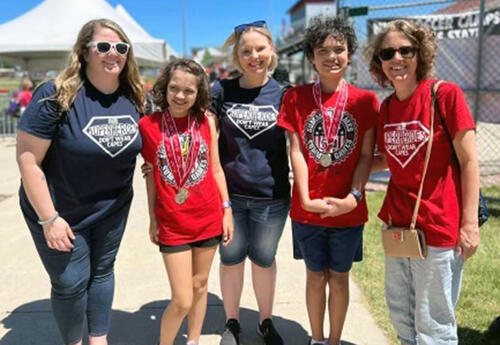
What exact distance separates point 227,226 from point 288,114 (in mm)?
761

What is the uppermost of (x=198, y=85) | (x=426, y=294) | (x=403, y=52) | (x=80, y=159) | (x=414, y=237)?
(x=403, y=52)

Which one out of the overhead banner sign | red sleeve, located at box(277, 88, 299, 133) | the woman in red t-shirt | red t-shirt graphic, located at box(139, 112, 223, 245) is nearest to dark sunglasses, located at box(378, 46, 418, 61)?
the woman in red t-shirt

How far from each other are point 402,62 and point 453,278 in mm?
1082

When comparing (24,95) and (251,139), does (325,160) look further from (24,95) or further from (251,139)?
(24,95)

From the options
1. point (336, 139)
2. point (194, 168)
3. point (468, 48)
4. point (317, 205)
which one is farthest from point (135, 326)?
point (468, 48)

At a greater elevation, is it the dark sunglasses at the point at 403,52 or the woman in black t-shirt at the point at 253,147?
the dark sunglasses at the point at 403,52

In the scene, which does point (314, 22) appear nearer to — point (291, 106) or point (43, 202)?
point (291, 106)

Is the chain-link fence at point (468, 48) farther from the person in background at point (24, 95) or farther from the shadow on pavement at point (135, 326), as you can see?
the person in background at point (24, 95)

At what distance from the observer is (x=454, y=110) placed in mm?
2090

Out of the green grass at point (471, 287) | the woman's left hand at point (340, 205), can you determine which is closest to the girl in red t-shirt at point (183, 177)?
the woman's left hand at point (340, 205)

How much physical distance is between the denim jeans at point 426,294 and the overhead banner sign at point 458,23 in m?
4.84

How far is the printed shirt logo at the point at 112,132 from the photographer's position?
93.0 inches

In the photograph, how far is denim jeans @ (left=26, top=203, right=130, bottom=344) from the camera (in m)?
2.47

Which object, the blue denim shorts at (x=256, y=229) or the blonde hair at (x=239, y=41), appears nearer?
the blonde hair at (x=239, y=41)
